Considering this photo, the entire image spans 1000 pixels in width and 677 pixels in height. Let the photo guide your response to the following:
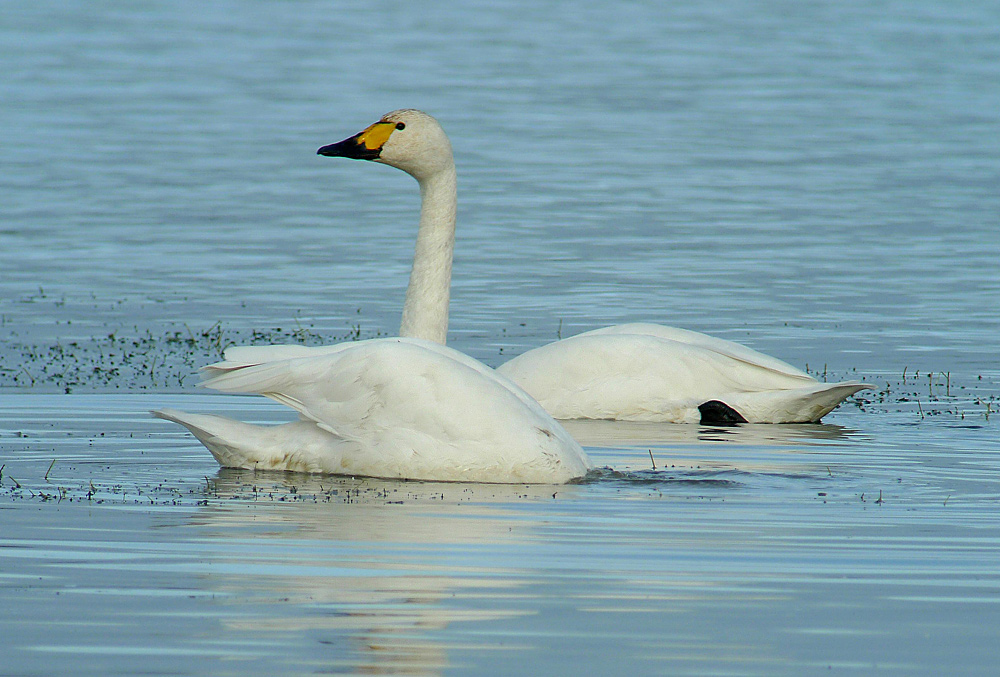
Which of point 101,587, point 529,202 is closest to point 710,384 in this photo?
point 101,587

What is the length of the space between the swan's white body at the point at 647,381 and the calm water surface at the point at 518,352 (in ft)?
1.58

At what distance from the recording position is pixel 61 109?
40.2m

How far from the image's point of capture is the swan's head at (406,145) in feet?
42.3

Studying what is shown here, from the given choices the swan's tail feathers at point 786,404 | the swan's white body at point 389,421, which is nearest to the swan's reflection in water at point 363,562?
the swan's white body at point 389,421

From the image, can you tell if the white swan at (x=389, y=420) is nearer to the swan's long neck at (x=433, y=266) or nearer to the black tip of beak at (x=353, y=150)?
the swan's long neck at (x=433, y=266)

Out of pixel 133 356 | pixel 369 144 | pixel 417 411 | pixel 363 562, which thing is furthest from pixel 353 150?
pixel 363 562

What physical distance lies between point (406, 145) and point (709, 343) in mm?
2493

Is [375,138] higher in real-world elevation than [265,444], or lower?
higher

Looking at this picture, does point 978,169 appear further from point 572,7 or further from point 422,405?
point 572,7

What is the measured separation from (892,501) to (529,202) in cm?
1735

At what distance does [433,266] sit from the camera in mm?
12531

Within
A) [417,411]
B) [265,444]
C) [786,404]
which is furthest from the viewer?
[786,404]

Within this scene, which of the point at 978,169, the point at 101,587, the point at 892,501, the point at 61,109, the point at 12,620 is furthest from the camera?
the point at 61,109

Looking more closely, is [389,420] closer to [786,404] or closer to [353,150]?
[353,150]
